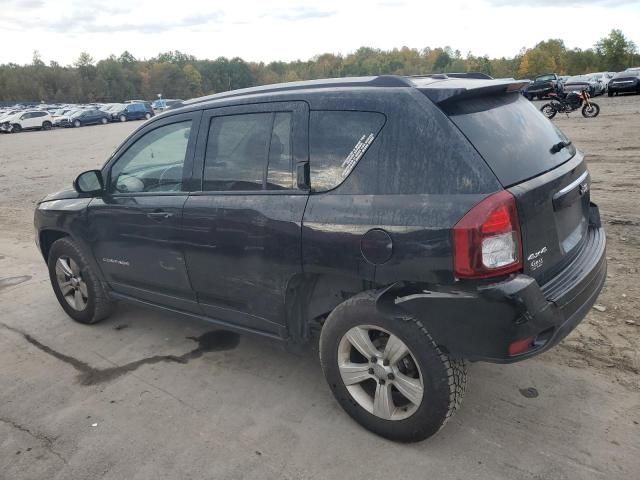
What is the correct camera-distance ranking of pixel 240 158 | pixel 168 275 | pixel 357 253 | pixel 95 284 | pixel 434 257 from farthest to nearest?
pixel 95 284
pixel 168 275
pixel 240 158
pixel 357 253
pixel 434 257

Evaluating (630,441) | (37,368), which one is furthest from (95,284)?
(630,441)

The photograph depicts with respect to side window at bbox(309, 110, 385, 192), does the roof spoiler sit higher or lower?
higher

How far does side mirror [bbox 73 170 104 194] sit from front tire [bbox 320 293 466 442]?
229cm

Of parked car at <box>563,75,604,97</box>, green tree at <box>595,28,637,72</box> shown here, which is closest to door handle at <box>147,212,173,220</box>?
parked car at <box>563,75,604,97</box>

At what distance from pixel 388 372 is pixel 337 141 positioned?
4.17 feet

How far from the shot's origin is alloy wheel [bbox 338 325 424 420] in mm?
2709

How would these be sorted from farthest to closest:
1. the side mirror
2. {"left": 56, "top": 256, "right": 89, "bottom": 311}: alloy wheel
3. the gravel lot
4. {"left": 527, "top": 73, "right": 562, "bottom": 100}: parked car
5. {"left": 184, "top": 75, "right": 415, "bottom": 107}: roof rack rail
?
{"left": 527, "top": 73, "right": 562, "bottom": 100}: parked car
{"left": 56, "top": 256, "right": 89, "bottom": 311}: alloy wheel
the side mirror
{"left": 184, "top": 75, "right": 415, "bottom": 107}: roof rack rail
the gravel lot

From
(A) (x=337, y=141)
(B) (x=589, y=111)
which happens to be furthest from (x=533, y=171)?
(B) (x=589, y=111)

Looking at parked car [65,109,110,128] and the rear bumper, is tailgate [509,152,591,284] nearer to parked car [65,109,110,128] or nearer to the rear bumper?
the rear bumper

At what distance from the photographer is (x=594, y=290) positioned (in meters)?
2.92

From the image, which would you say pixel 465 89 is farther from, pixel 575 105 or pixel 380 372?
pixel 575 105

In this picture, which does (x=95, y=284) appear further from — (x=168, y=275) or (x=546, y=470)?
(x=546, y=470)

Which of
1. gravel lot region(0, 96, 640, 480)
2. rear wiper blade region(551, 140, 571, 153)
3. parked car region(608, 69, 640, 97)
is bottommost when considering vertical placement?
gravel lot region(0, 96, 640, 480)

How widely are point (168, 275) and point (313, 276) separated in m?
1.26
